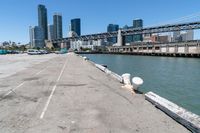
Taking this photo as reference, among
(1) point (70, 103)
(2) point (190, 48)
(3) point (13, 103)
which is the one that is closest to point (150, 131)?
(1) point (70, 103)

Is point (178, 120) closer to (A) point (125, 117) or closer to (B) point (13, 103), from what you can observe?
(A) point (125, 117)

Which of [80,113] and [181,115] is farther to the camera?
[80,113]

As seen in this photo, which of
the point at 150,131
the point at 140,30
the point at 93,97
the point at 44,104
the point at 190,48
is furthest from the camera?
the point at 140,30

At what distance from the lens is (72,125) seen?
8008 mm

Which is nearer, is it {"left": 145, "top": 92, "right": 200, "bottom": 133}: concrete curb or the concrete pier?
{"left": 145, "top": 92, "right": 200, "bottom": 133}: concrete curb

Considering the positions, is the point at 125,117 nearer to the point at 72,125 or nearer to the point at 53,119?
the point at 72,125

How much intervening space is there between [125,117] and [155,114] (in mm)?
1370

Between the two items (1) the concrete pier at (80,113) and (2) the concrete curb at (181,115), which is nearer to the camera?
(2) the concrete curb at (181,115)

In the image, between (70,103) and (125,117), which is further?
(70,103)

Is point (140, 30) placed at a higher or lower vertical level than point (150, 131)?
higher

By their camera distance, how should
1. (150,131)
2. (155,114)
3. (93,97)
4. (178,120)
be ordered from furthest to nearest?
(93,97)
(155,114)
(178,120)
(150,131)

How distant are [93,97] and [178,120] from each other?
16.8ft

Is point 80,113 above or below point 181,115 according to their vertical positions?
below

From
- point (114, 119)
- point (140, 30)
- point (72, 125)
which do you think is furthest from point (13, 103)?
point (140, 30)
